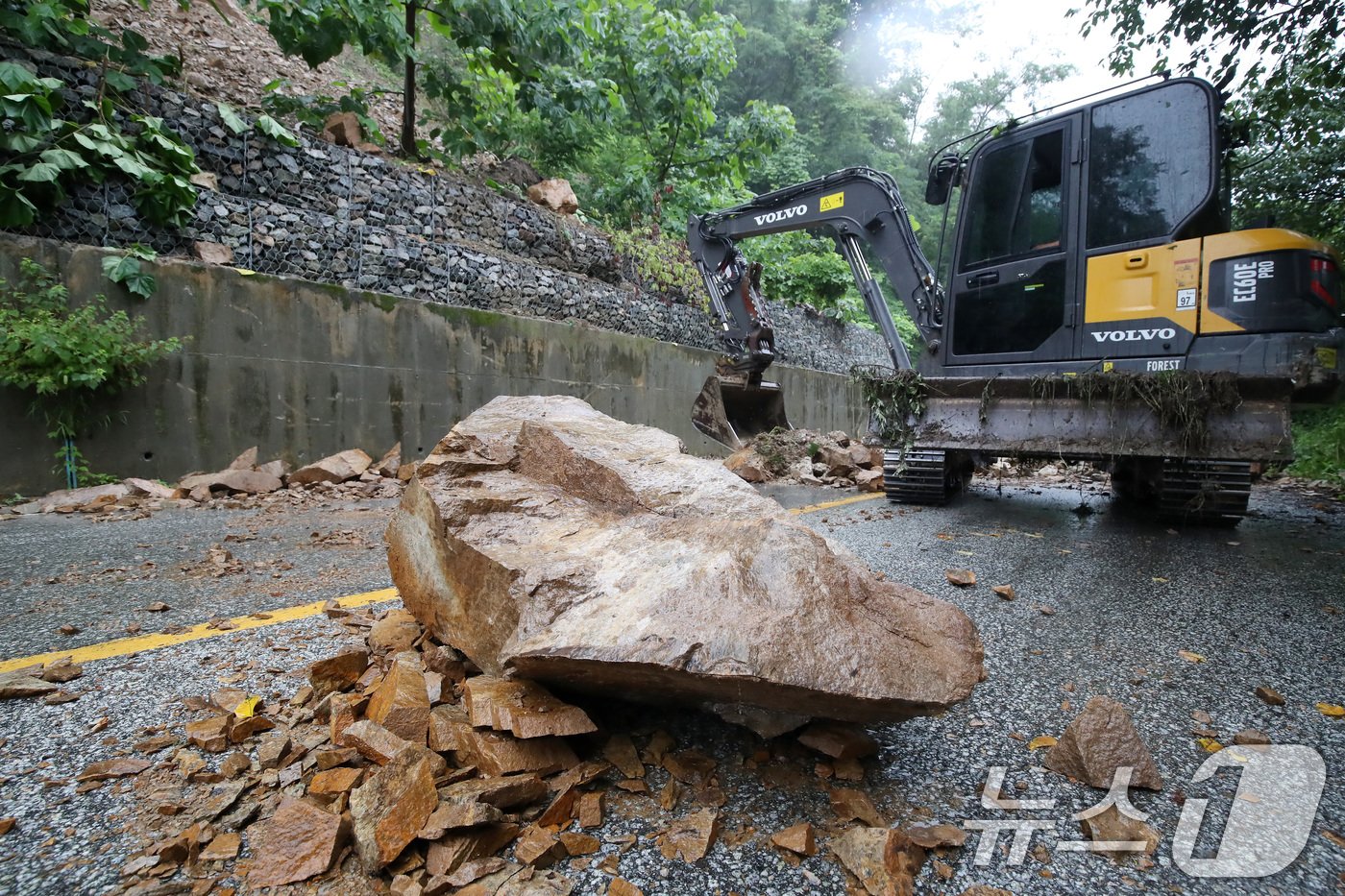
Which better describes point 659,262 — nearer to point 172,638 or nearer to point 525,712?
point 172,638

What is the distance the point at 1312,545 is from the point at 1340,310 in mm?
1438

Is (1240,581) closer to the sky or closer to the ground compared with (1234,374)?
closer to the ground

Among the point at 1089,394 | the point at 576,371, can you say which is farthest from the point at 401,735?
the point at 576,371

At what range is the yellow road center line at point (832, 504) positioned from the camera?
4812 millimetres

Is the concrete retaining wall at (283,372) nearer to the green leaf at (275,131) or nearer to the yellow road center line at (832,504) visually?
the green leaf at (275,131)

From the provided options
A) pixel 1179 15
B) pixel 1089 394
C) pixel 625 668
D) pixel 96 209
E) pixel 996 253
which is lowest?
pixel 625 668

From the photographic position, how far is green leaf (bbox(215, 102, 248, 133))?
6223 mm

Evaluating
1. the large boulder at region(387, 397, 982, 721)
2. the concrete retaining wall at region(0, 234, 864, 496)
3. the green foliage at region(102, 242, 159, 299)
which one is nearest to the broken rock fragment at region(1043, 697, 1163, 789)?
the large boulder at region(387, 397, 982, 721)

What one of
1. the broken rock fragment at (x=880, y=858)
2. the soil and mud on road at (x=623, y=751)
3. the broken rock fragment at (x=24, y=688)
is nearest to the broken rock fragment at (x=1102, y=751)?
the soil and mud on road at (x=623, y=751)

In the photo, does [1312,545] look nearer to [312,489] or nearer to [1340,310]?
[1340,310]

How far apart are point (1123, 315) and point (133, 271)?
741cm

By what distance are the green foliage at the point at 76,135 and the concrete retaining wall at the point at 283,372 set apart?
1.58ft

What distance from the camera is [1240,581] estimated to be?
2.75 metres

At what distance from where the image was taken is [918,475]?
196 inches
